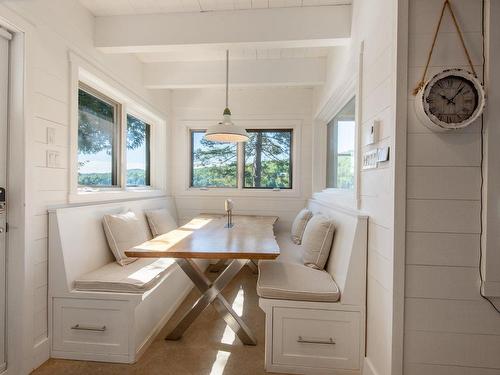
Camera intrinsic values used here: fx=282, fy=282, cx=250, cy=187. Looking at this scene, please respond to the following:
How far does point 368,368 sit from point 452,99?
160cm

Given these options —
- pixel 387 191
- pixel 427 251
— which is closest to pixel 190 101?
pixel 387 191

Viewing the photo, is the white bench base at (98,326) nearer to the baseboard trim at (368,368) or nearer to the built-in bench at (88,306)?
the built-in bench at (88,306)

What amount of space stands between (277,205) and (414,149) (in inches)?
107

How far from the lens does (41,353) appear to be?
1866 mm

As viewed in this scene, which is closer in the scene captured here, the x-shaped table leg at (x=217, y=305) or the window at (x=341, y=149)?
the x-shaped table leg at (x=217, y=305)

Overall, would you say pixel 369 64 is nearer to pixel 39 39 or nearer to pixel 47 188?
pixel 39 39

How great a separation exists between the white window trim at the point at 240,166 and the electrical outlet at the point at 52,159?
228 centimetres

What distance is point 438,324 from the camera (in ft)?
4.77

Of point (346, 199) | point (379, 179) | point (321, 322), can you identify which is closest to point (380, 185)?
point (379, 179)

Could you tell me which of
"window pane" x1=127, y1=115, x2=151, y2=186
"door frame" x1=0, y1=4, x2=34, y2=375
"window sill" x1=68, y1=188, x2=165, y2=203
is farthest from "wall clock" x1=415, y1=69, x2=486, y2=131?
"window pane" x1=127, y1=115, x2=151, y2=186

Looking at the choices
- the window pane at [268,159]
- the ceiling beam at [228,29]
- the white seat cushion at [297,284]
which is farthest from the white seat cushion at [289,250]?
the ceiling beam at [228,29]

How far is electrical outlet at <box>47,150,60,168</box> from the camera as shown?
1.93 meters

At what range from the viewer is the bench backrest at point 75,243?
1922mm

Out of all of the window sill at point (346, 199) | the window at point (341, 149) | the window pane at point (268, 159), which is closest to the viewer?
the window sill at point (346, 199)
